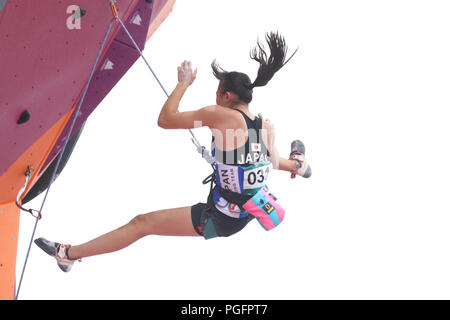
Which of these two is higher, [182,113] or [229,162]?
[182,113]

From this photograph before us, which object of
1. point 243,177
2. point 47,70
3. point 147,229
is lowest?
point 147,229

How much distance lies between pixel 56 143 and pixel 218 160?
119 centimetres

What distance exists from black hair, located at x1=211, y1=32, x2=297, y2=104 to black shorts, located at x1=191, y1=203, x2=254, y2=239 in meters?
0.74

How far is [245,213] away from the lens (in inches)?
137

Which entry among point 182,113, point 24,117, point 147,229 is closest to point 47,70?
point 24,117

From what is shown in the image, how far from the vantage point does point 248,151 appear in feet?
10.9

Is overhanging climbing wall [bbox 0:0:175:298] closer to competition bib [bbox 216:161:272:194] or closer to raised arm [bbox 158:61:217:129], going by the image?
raised arm [bbox 158:61:217:129]

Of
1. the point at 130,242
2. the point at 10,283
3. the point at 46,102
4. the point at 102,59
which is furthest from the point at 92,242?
the point at 102,59

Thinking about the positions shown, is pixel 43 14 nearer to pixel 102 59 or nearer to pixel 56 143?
pixel 102 59

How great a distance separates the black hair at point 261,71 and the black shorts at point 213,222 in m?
0.74

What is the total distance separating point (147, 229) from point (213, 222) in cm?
45

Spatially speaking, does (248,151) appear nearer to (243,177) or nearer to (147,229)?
(243,177)

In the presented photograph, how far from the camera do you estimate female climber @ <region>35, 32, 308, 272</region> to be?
10.6ft

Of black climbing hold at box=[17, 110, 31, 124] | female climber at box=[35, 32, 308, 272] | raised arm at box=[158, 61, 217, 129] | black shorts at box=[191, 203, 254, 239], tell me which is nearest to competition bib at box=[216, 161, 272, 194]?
female climber at box=[35, 32, 308, 272]
